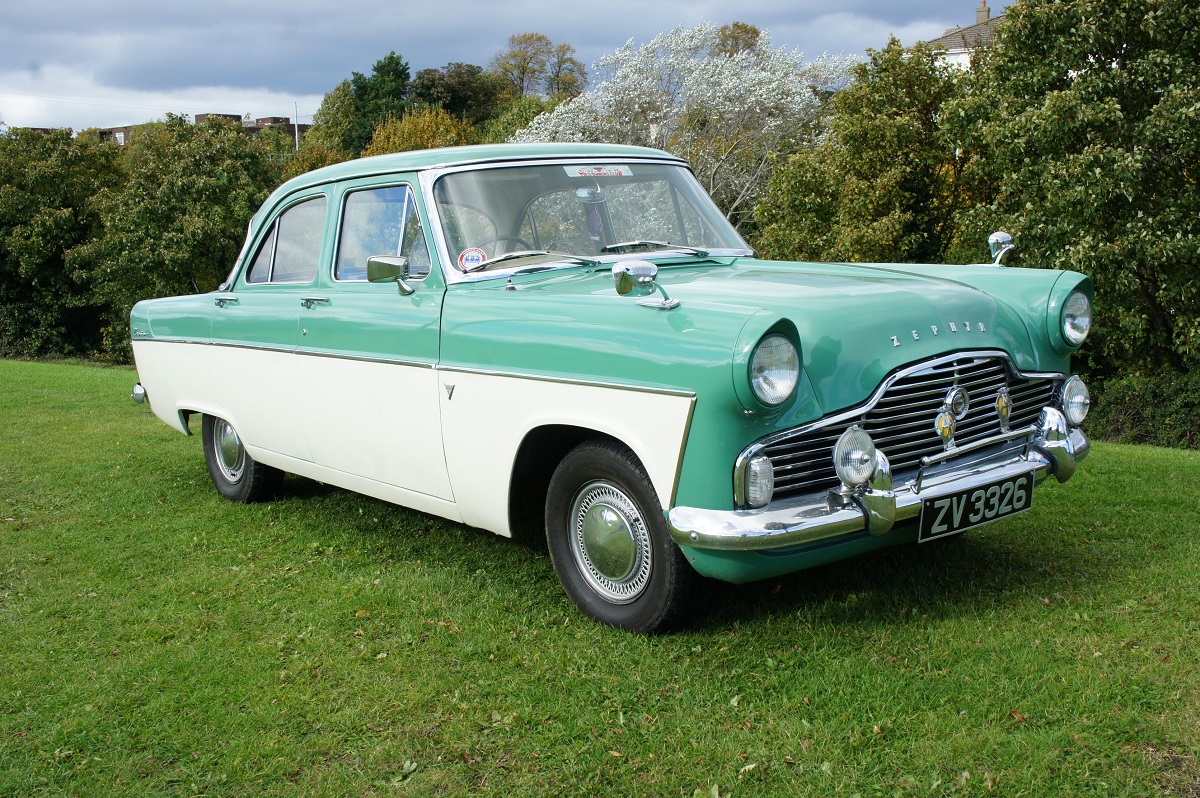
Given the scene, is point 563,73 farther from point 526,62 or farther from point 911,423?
point 911,423

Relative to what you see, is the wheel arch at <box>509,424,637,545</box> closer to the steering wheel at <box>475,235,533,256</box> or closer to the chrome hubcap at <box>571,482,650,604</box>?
the chrome hubcap at <box>571,482,650,604</box>

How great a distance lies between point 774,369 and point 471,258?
1.72m

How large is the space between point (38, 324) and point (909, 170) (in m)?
29.7

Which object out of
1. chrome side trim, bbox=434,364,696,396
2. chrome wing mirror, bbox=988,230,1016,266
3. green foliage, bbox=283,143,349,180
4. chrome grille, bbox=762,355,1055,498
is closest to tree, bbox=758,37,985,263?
chrome wing mirror, bbox=988,230,1016,266

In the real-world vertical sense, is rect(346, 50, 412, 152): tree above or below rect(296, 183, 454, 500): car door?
above

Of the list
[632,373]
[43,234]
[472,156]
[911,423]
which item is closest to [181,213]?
[43,234]

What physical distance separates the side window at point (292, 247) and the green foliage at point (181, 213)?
26254 mm

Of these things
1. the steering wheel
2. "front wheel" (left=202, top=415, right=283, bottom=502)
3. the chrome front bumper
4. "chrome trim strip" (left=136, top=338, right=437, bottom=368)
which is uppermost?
the steering wheel

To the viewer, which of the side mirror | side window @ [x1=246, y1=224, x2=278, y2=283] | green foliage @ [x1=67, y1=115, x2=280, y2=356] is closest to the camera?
the side mirror

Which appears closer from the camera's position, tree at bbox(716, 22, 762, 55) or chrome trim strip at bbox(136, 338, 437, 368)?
chrome trim strip at bbox(136, 338, 437, 368)

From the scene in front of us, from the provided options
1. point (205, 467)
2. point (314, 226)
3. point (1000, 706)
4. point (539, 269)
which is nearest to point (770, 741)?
point (1000, 706)

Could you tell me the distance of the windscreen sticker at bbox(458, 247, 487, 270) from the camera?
447cm

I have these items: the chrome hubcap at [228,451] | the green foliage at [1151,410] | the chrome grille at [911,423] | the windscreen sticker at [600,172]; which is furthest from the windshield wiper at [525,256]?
the green foliage at [1151,410]

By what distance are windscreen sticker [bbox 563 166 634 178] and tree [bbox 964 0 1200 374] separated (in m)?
10.7
